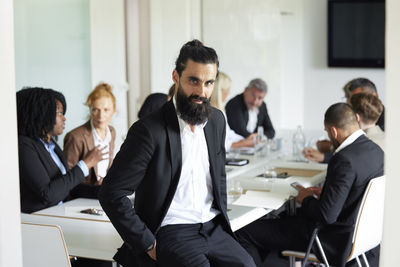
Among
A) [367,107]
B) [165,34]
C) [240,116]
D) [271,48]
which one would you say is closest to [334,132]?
[367,107]

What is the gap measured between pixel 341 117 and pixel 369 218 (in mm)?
642

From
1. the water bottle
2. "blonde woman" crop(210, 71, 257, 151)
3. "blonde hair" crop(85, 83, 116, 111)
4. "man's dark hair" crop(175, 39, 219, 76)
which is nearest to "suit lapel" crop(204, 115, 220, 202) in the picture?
"man's dark hair" crop(175, 39, 219, 76)

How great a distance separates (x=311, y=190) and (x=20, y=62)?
3168 mm

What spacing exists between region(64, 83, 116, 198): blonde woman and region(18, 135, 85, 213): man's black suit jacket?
0.69m

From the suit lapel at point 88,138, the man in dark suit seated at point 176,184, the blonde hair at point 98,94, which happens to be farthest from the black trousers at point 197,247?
the blonde hair at point 98,94

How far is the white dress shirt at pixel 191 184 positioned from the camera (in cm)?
265

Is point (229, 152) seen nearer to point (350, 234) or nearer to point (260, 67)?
point (350, 234)

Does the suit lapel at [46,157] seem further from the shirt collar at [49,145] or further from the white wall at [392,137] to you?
the white wall at [392,137]

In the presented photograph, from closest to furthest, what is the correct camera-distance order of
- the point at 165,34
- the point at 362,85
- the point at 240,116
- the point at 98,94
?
the point at 98,94 < the point at 362,85 < the point at 240,116 < the point at 165,34

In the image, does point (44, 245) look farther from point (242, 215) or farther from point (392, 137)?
point (392, 137)

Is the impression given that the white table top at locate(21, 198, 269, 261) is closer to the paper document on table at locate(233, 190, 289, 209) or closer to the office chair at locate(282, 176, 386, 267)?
the paper document on table at locate(233, 190, 289, 209)

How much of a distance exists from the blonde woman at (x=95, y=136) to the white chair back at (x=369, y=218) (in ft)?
5.65

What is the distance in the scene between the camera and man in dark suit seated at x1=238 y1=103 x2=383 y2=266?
343 centimetres

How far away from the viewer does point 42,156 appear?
11.4ft
